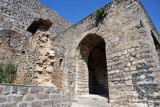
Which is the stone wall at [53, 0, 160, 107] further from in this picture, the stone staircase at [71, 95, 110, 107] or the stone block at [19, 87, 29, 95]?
the stone block at [19, 87, 29, 95]

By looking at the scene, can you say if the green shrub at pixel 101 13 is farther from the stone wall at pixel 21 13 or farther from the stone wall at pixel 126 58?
the stone wall at pixel 21 13

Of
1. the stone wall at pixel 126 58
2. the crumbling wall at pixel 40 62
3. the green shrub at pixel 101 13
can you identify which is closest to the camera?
the crumbling wall at pixel 40 62

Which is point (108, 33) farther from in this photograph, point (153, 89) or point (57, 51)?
point (57, 51)

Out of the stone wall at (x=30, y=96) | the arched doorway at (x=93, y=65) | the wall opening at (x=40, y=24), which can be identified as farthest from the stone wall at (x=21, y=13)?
the stone wall at (x=30, y=96)

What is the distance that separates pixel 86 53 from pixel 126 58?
2763 millimetres

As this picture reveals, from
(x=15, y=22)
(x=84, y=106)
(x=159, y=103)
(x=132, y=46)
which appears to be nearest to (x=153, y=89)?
(x=159, y=103)

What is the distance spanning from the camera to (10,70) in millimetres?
4422

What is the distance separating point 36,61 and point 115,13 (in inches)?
142

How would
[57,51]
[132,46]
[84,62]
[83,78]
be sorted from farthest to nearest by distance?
[57,51], [84,62], [83,78], [132,46]

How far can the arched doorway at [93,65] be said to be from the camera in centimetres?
566

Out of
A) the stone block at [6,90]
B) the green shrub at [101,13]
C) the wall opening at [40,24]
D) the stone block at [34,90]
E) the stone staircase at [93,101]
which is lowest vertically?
the stone staircase at [93,101]

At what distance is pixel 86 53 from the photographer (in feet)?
20.3

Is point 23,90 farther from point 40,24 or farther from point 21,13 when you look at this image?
point 21,13

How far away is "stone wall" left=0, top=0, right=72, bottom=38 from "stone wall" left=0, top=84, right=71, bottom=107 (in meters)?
4.37
